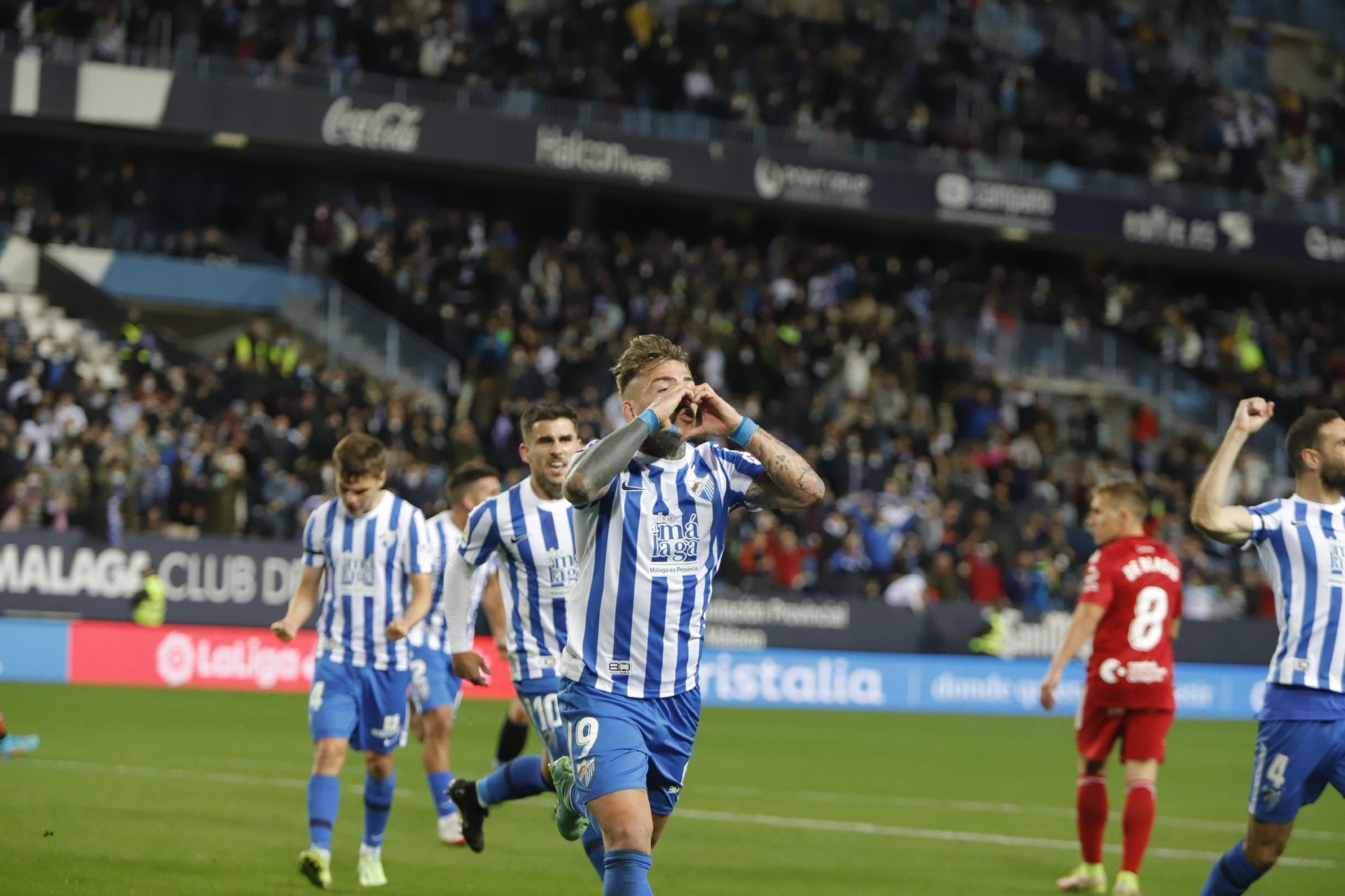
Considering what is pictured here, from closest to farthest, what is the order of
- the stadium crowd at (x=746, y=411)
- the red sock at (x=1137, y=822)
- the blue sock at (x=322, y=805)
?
the blue sock at (x=322, y=805)
the red sock at (x=1137, y=822)
the stadium crowd at (x=746, y=411)

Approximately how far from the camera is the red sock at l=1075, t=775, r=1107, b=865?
34.0 feet

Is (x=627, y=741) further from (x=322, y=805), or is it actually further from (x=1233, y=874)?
(x=322, y=805)

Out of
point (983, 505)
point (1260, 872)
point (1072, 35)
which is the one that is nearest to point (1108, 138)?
point (1072, 35)

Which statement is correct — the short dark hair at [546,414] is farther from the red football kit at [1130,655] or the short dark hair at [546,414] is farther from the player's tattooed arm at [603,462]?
the red football kit at [1130,655]

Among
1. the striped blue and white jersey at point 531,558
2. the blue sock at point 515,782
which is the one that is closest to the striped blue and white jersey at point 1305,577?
the striped blue and white jersey at point 531,558

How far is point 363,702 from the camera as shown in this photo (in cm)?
992

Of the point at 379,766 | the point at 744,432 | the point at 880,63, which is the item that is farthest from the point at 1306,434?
the point at 880,63

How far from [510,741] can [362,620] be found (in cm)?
297

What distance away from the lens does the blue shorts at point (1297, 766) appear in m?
7.75

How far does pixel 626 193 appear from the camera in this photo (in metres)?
38.9

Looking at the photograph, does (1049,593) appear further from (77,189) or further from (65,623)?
(77,189)

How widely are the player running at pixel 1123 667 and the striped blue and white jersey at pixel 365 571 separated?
3.63 metres

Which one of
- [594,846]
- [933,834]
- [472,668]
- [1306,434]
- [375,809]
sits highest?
[1306,434]

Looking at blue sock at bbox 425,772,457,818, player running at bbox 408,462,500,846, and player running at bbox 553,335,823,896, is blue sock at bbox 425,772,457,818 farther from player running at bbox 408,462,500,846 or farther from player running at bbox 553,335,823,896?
player running at bbox 553,335,823,896
